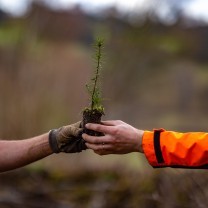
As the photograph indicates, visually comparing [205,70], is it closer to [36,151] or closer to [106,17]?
[106,17]

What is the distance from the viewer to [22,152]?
12.6 ft

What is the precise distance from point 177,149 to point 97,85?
64cm

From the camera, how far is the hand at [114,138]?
3541 millimetres

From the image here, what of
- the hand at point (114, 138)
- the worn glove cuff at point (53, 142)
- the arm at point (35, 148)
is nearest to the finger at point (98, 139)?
the hand at point (114, 138)

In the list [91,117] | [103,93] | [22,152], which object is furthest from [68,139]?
[103,93]

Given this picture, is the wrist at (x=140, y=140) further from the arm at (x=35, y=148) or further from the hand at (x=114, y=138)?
the arm at (x=35, y=148)

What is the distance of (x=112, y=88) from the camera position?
1814 cm

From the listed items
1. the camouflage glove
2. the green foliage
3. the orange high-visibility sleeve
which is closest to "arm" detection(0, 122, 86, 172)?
the camouflage glove

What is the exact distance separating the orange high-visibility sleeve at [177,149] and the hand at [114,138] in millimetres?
75

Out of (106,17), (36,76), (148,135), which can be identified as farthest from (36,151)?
(106,17)

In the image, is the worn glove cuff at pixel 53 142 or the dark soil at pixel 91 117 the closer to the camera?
the dark soil at pixel 91 117

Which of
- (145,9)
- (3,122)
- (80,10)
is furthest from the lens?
(80,10)

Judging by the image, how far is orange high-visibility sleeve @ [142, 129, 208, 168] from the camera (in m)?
3.42

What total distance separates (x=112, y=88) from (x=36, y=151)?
1435cm
